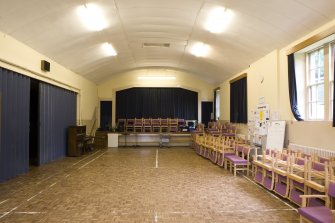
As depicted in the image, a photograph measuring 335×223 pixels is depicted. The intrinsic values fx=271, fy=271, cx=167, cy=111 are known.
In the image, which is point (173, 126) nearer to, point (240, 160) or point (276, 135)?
point (276, 135)

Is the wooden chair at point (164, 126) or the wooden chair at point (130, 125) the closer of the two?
the wooden chair at point (164, 126)

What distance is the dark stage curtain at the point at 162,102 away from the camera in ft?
51.5

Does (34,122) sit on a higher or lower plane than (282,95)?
lower

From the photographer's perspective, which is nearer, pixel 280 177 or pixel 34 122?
pixel 280 177

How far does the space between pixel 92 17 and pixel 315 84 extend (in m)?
5.57

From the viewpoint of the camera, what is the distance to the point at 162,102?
15.8 meters

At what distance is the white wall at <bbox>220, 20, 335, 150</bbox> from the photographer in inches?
218

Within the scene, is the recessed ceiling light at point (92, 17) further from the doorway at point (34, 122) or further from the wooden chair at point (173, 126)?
the wooden chair at point (173, 126)

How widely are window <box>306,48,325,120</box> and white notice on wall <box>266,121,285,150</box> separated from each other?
773 millimetres

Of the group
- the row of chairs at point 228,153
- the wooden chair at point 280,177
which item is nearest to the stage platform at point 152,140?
the row of chairs at point 228,153

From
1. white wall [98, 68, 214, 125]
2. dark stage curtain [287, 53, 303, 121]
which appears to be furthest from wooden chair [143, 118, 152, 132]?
dark stage curtain [287, 53, 303, 121]

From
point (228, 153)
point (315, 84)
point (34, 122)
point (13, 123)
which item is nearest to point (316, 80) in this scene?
point (315, 84)

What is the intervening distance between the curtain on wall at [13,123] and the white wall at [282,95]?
6600 mm

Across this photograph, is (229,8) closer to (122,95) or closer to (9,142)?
(9,142)
